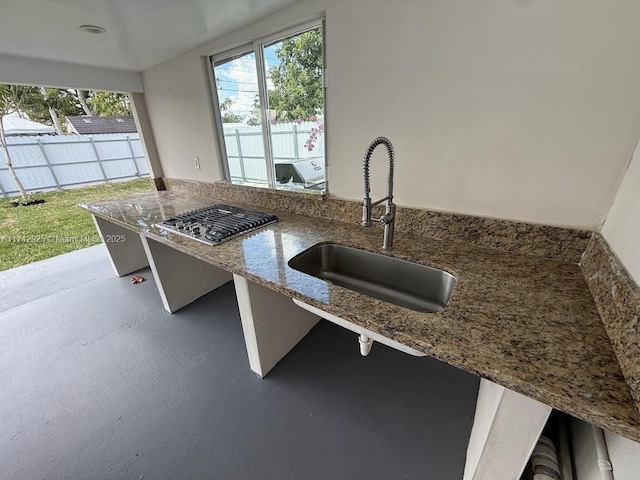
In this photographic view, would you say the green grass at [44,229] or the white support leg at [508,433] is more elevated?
the white support leg at [508,433]

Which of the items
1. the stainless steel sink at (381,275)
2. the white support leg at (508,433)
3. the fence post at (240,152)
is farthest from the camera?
the fence post at (240,152)

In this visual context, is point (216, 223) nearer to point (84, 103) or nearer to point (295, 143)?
point (295, 143)

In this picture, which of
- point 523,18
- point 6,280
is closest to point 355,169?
point 523,18

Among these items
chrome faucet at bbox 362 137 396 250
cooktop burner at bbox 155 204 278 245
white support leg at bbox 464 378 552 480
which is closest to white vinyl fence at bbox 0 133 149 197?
cooktop burner at bbox 155 204 278 245

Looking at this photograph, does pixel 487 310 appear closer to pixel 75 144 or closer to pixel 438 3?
pixel 438 3

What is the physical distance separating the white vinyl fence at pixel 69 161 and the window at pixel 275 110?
4.94 meters

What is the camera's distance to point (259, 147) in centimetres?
188

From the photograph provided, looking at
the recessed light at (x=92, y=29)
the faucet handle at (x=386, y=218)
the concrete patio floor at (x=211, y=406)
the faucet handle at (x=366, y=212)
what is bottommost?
the concrete patio floor at (x=211, y=406)

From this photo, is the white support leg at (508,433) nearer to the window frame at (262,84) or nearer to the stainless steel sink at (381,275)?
the stainless steel sink at (381,275)

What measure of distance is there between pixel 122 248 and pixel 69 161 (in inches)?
222

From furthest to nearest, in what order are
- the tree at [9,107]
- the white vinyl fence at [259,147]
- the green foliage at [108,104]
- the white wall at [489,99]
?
the green foliage at [108,104] → the tree at [9,107] → the white vinyl fence at [259,147] → the white wall at [489,99]

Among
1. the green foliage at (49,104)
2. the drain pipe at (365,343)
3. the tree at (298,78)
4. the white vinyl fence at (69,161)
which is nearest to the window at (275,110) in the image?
the tree at (298,78)

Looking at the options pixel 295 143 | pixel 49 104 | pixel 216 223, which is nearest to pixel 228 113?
pixel 295 143

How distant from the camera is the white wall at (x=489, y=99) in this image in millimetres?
755
